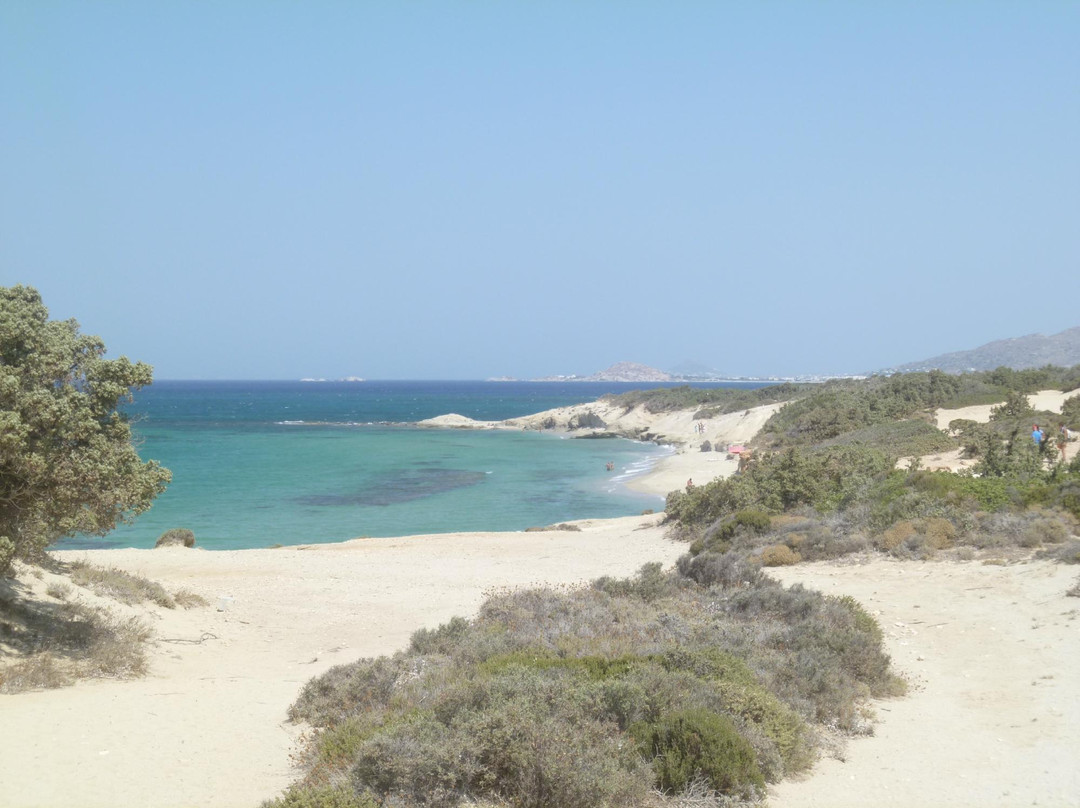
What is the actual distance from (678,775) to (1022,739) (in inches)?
147

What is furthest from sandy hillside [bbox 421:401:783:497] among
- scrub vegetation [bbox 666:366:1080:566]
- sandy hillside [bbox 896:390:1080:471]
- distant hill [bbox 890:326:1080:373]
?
distant hill [bbox 890:326:1080:373]

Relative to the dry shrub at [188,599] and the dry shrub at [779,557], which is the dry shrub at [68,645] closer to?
the dry shrub at [188,599]

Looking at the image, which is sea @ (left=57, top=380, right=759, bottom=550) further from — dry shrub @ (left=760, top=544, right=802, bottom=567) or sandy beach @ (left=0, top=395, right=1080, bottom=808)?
dry shrub @ (left=760, top=544, right=802, bottom=567)

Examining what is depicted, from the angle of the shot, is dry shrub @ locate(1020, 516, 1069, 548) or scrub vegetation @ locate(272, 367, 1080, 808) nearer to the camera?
scrub vegetation @ locate(272, 367, 1080, 808)

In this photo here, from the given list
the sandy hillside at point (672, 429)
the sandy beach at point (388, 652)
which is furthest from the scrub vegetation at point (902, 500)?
the sandy hillside at point (672, 429)

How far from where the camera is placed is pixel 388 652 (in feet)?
38.8

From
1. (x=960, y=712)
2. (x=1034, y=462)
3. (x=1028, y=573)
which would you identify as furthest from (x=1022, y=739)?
(x=1034, y=462)

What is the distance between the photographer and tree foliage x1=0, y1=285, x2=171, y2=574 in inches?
345

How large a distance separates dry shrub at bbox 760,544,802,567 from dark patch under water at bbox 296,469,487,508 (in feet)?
79.0

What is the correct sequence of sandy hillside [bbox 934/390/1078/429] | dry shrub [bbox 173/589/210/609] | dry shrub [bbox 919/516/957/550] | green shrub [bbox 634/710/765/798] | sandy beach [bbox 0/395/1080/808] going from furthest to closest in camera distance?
sandy hillside [bbox 934/390/1078/429] < dry shrub [bbox 919/516/957/550] < dry shrub [bbox 173/589/210/609] < sandy beach [bbox 0/395/1080/808] < green shrub [bbox 634/710/765/798]

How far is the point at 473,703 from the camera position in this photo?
630 centimetres

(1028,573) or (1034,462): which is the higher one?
(1034,462)

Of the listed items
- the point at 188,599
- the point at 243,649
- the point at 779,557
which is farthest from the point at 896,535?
the point at 188,599

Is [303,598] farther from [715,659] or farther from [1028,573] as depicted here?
[1028,573]
